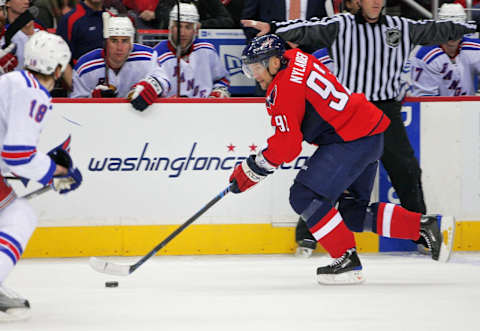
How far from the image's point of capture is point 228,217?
492 centimetres

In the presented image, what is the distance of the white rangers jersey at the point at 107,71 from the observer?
5.02 meters

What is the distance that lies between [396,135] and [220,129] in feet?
3.13

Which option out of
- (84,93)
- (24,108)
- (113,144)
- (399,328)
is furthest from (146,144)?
(399,328)

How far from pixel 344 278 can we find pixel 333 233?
212 mm

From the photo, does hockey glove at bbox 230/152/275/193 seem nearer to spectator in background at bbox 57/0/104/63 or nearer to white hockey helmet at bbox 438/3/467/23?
spectator in background at bbox 57/0/104/63

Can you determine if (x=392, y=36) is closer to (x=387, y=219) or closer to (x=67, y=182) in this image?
(x=387, y=219)

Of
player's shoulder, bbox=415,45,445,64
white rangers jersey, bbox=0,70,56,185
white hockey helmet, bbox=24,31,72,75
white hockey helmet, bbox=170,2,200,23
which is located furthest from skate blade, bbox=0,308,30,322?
player's shoulder, bbox=415,45,445,64

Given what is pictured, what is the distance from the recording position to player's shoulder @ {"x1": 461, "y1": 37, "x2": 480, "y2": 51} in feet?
18.5

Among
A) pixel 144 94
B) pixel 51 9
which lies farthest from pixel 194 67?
pixel 51 9

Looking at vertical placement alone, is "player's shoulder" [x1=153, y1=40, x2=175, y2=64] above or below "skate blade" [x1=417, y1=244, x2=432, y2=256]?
above

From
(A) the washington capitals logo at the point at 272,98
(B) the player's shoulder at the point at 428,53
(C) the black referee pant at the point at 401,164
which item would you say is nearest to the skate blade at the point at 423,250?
(C) the black referee pant at the point at 401,164

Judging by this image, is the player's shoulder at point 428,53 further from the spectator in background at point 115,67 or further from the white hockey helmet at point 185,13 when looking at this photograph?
the spectator in background at point 115,67

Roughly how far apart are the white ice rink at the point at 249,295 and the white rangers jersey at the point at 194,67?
39.6 inches

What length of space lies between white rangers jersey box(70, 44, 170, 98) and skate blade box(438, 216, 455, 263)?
1764 mm
